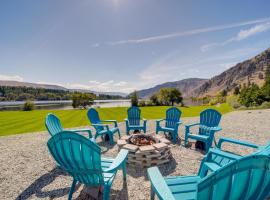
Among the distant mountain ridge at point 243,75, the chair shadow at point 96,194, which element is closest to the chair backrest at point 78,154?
the chair shadow at point 96,194

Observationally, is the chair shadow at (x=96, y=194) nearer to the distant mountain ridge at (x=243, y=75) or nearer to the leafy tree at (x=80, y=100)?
the leafy tree at (x=80, y=100)

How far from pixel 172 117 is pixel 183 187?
389 centimetres

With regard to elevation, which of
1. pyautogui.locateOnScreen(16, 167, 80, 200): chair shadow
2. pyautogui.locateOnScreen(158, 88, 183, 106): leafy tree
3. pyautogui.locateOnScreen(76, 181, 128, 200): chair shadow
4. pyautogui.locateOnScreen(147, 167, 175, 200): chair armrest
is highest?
pyautogui.locateOnScreen(158, 88, 183, 106): leafy tree

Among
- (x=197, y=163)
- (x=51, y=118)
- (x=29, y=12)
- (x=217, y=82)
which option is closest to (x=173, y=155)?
(x=197, y=163)

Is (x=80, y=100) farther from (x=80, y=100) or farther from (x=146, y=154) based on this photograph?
(x=146, y=154)

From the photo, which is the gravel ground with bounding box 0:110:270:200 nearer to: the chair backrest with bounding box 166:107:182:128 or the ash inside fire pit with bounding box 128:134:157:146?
the ash inside fire pit with bounding box 128:134:157:146

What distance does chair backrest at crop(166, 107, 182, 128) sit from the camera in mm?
5548

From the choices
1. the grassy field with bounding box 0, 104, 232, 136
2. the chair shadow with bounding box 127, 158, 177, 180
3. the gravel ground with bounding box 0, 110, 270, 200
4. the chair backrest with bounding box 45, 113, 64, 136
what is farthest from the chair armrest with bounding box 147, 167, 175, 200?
the grassy field with bounding box 0, 104, 232, 136

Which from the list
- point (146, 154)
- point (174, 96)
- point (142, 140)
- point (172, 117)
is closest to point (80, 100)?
point (174, 96)

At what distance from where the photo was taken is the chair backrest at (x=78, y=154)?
6.04 feet

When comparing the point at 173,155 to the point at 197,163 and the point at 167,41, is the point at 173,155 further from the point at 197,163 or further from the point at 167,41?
the point at 167,41

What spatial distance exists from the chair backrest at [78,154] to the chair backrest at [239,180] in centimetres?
124

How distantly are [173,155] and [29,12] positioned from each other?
8011 millimetres

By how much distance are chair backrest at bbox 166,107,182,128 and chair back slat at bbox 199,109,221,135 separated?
0.86 metres
